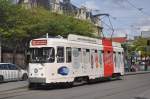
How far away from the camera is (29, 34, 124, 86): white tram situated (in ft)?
87.2

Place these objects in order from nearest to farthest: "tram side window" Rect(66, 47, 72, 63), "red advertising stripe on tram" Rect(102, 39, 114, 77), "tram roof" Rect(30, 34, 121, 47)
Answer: "tram roof" Rect(30, 34, 121, 47) < "tram side window" Rect(66, 47, 72, 63) < "red advertising stripe on tram" Rect(102, 39, 114, 77)

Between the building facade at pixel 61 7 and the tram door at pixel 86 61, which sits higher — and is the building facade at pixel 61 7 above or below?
above

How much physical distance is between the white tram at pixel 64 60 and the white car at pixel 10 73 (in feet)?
22.4

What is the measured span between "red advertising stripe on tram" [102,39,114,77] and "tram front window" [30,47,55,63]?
28.2 ft

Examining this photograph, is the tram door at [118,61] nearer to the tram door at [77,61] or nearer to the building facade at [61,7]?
the tram door at [77,61]

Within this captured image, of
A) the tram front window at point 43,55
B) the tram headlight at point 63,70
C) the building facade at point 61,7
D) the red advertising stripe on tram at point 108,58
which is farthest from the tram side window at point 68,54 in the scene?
the building facade at point 61,7

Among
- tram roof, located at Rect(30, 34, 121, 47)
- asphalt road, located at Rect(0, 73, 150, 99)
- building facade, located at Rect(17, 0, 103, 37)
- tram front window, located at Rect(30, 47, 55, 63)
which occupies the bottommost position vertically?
asphalt road, located at Rect(0, 73, 150, 99)

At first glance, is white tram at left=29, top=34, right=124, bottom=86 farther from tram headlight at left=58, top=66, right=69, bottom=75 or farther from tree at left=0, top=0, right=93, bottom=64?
tree at left=0, top=0, right=93, bottom=64

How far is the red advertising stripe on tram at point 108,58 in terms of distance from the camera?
34.7 m

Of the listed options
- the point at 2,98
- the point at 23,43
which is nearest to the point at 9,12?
the point at 23,43

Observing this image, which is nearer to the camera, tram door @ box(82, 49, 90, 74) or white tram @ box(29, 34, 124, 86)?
white tram @ box(29, 34, 124, 86)

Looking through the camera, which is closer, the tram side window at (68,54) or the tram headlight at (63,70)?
the tram headlight at (63,70)

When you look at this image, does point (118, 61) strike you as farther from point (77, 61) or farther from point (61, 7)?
point (61, 7)

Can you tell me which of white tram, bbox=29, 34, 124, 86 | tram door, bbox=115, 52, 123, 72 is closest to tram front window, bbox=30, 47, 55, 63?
A: white tram, bbox=29, 34, 124, 86
